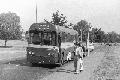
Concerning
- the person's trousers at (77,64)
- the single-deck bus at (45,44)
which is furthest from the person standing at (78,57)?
the single-deck bus at (45,44)

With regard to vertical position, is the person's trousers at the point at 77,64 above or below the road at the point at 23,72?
above

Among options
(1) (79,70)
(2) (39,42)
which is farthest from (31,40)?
(1) (79,70)

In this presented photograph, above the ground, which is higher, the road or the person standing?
the person standing

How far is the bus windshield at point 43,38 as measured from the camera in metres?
20.4

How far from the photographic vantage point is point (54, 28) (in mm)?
20672

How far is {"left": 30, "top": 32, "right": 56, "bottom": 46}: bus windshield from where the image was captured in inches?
805

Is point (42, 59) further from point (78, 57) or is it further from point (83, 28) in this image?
point (83, 28)

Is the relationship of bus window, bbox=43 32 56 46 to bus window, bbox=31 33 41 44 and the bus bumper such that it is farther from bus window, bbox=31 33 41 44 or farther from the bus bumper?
the bus bumper

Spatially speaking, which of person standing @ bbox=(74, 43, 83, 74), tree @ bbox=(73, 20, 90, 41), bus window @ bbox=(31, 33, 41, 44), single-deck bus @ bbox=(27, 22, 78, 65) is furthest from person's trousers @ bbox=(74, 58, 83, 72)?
tree @ bbox=(73, 20, 90, 41)

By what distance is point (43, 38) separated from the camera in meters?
20.7

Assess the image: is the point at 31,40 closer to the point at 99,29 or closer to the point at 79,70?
the point at 79,70

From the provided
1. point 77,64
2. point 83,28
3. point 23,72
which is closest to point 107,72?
point 77,64

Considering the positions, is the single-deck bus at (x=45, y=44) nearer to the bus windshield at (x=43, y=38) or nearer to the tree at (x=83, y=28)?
the bus windshield at (x=43, y=38)

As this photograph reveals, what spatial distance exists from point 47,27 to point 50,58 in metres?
2.36
